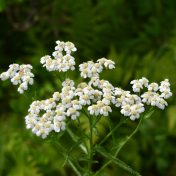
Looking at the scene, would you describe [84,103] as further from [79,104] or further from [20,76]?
[20,76]

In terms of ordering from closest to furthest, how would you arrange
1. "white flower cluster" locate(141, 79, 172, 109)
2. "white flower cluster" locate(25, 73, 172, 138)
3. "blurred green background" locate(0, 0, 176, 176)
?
"white flower cluster" locate(25, 73, 172, 138) → "white flower cluster" locate(141, 79, 172, 109) → "blurred green background" locate(0, 0, 176, 176)

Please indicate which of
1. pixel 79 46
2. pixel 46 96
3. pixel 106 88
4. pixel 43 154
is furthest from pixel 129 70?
pixel 106 88

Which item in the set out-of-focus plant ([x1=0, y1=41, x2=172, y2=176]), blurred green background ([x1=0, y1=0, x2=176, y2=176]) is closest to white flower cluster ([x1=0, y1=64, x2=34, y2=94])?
out-of-focus plant ([x1=0, y1=41, x2=172, y2=176])

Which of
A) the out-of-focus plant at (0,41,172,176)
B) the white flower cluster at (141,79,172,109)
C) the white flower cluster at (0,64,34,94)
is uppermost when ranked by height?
the white flower cluster at (0,64,34,94)

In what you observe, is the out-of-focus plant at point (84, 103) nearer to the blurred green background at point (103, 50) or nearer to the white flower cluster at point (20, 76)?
the white flower cluster at point (20, 76)

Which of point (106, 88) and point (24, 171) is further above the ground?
point (24, 171)

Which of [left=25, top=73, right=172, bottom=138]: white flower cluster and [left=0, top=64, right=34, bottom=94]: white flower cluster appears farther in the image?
[left=0, top=64, right=34, bottom=94]: white flower cluster

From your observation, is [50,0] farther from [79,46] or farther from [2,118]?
[2,118]

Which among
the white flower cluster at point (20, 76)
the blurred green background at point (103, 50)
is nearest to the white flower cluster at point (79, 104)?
the white flower cluster at point (20, 76)

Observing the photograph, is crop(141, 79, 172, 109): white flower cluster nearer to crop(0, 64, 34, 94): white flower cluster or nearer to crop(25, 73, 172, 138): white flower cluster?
crop(25, 73, 172, 138): white flower cluster
